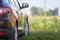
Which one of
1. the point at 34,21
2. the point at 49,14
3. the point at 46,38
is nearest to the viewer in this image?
the point at 46,38

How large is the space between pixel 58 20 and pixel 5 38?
12.2m

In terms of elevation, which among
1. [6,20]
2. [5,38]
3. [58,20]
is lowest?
[58,20]

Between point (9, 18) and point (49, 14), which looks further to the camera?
point (49, 14)

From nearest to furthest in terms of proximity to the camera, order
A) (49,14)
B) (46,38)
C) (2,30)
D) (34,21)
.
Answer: (2,30) → (46,38) → (34,21) → (49,14)

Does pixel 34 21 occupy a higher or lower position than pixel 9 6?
lower

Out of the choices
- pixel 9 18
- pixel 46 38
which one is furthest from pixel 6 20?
pixel 46 38

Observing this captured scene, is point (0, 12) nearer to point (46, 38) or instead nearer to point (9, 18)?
point (9, 18)

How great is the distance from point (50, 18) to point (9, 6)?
11813 millimetres

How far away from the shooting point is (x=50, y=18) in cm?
1798

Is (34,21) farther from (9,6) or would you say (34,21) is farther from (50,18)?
(9,6)

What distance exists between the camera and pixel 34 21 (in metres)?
17.0

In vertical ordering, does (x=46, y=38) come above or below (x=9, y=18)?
below

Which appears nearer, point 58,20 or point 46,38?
point 46,38

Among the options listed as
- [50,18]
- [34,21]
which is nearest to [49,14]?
[50,18]
